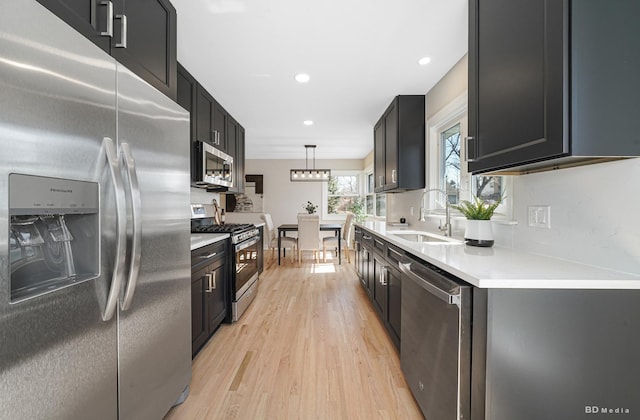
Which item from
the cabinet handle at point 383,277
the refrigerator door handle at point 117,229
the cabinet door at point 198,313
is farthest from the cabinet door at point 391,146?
the refrigerator door handle at point 117,229

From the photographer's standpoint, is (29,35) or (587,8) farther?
(587,8)

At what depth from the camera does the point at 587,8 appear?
1.00 metres

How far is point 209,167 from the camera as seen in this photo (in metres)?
3.08

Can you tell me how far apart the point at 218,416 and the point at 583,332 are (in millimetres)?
1715

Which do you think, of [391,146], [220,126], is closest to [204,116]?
[220,126]

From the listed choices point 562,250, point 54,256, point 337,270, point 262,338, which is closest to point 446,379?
point 562,250

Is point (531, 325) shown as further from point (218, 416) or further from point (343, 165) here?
point (343, 165)

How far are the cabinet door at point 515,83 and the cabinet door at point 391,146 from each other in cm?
183

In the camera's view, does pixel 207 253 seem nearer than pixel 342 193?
Yes

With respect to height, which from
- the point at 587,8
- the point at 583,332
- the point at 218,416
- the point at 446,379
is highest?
the point at 587,8

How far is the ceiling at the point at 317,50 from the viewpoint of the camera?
6.20ft

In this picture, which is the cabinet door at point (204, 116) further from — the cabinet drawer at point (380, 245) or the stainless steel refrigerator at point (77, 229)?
the cabinet drawer at point (380, 245)

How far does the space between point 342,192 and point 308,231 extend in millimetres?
2516

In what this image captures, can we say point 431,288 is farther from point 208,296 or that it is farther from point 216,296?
point 216,296
